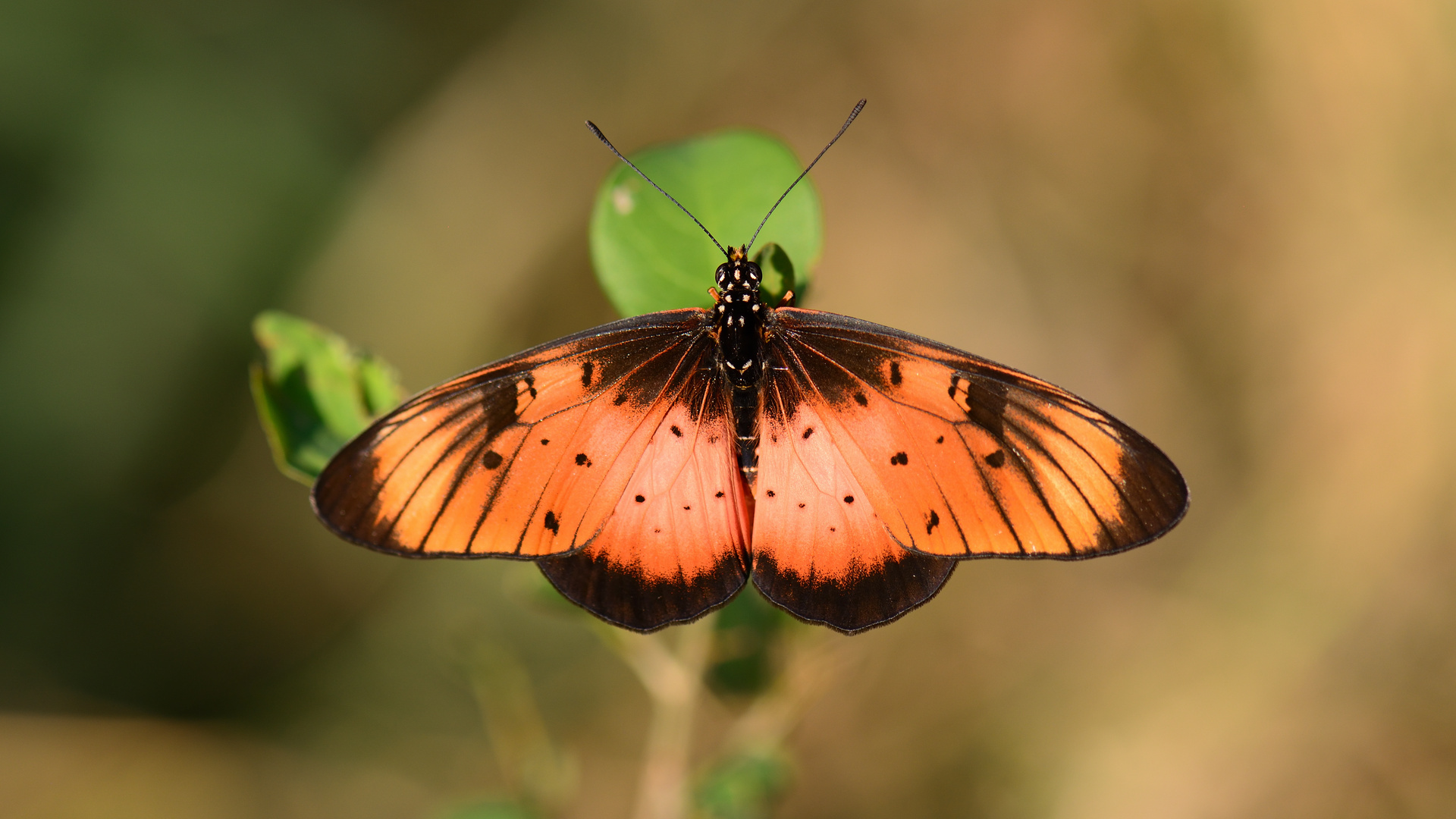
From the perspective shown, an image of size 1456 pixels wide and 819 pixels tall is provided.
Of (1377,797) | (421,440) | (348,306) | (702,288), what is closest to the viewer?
(421,440)

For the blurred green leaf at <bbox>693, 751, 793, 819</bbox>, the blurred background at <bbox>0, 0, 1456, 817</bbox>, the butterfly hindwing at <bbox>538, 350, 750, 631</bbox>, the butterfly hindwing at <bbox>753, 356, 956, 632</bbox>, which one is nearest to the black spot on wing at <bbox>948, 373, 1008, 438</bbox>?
the butterfly hindwing at <bbox>753, 356, 956, 632</bbox>

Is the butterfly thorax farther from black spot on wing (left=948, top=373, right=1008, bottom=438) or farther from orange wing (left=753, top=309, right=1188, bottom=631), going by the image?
black spot on wing (left=948, top=373, right=1008, bottom=438)

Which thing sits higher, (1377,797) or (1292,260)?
(1292,260)

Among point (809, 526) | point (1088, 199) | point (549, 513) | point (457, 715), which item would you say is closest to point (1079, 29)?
point (1088, 199)

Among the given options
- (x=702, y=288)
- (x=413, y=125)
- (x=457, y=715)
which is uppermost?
(x=413, y=125)

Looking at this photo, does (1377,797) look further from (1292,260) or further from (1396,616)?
(1292,260)

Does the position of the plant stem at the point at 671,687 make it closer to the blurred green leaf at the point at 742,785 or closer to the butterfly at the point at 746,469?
the blurred green leaf at the point at 742,785

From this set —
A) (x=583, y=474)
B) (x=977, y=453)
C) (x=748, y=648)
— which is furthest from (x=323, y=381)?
(x=977, y=453)

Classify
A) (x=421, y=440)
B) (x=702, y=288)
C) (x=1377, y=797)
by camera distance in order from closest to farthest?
(x=421, y=440) < (x=702, y=288) < (x=1377, y=797)
